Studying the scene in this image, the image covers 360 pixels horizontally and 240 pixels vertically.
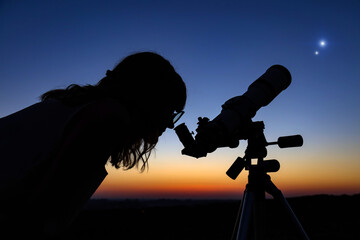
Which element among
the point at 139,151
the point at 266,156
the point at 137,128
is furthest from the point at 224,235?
the point at 137,128

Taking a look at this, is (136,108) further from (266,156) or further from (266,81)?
(266,81)

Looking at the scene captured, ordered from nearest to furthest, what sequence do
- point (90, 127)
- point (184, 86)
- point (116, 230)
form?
point (90, 127) → point (184, 86) → point (116, 230)

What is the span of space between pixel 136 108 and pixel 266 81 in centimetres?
239

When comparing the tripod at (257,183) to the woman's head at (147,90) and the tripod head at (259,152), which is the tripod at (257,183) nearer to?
the tripod head at (259,152)

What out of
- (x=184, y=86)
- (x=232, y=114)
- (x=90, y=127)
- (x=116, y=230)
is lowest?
(x=116, y=230)

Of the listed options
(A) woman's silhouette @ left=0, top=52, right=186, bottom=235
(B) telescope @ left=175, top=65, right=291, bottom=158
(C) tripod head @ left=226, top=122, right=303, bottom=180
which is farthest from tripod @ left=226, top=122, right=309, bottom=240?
(A) woman's silhouette @ left=0, top=52, right=186, bottom=235

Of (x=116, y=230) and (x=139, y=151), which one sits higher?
(x=139, y=151)

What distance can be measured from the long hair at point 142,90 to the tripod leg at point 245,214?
1.04 meters

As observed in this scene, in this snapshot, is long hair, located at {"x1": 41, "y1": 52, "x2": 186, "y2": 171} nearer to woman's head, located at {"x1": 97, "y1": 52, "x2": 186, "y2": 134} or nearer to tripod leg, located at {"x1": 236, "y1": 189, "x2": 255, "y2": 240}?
woman's head, located at {"x1": 97, "y1": 52, "x2": 186, "y2": 134}

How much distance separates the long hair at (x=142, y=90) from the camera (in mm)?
1465

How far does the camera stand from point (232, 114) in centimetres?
293

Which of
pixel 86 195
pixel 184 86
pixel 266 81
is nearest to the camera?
pixel 86 195

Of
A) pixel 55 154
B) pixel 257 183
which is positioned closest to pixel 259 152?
pixel 257 183

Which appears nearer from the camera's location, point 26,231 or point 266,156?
point 26,231
